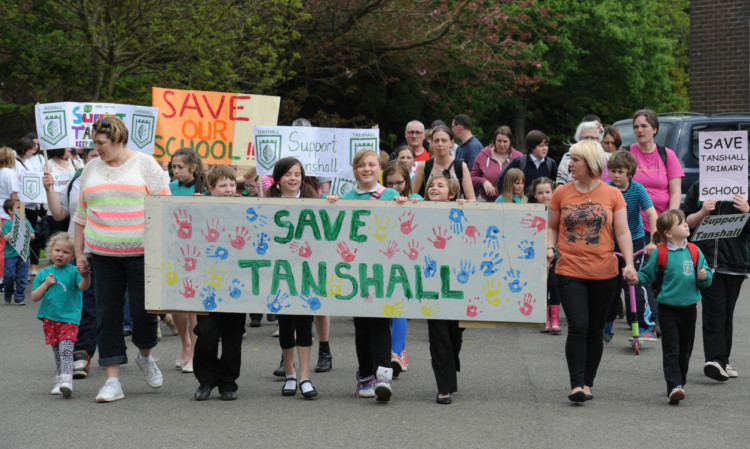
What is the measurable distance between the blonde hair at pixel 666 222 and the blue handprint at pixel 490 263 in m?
1.26

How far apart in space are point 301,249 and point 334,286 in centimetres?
35

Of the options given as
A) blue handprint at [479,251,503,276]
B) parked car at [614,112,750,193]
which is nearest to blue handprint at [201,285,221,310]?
blue handprint at [479,251,503,276]

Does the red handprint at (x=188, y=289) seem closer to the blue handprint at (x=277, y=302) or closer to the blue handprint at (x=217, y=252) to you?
the blue handprint at (x=217, y=252)

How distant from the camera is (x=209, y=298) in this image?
24.6 ft

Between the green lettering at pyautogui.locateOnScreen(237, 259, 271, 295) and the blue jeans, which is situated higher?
the green lettering at pyautogui.locateOnScreen(237, 259, 271, 295)

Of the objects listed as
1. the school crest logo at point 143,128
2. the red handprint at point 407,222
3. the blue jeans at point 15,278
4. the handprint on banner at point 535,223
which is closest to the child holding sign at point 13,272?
the blue jeans at point 15,278

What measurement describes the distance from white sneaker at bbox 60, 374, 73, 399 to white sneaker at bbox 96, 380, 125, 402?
0.21 meters

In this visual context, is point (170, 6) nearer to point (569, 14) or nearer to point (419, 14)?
point (419, 14)

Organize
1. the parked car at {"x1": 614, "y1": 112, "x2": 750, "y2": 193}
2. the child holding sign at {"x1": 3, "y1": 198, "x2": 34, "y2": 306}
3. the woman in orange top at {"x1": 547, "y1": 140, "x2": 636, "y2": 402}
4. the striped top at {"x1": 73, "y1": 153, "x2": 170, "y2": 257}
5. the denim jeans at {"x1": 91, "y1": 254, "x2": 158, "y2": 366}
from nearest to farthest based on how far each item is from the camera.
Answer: the woman in orange top at {"x1": 547, "y1": 140, "x2": 636, "y2": 402} < the striped top at {"x1": 73, "y1": 153, "x2": 170, "y2": 257} < the denim jeans at {"x1": 91, "y1": 254, "x2": 158, "y2": 366} < the child holding sign at {"x1": 3, "y1": 198, "x2": 34, "y2": 306} < the parked car at {"x1": 614, "y1": 112, "x2": 750, "y2": 193}

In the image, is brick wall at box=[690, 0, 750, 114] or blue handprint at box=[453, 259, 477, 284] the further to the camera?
brick wall at box=[690, 0, 750, 114]

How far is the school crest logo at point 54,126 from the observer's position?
33.8 feet

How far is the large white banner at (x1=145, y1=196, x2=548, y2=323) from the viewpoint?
24.0 ft

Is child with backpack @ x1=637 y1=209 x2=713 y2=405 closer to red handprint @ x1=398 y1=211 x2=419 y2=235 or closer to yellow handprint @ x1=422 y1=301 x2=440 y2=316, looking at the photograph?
yellow handprint @ x1=422 y1=301 x2=440 y2=316

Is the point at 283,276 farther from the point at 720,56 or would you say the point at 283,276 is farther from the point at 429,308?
the point at 720,56
